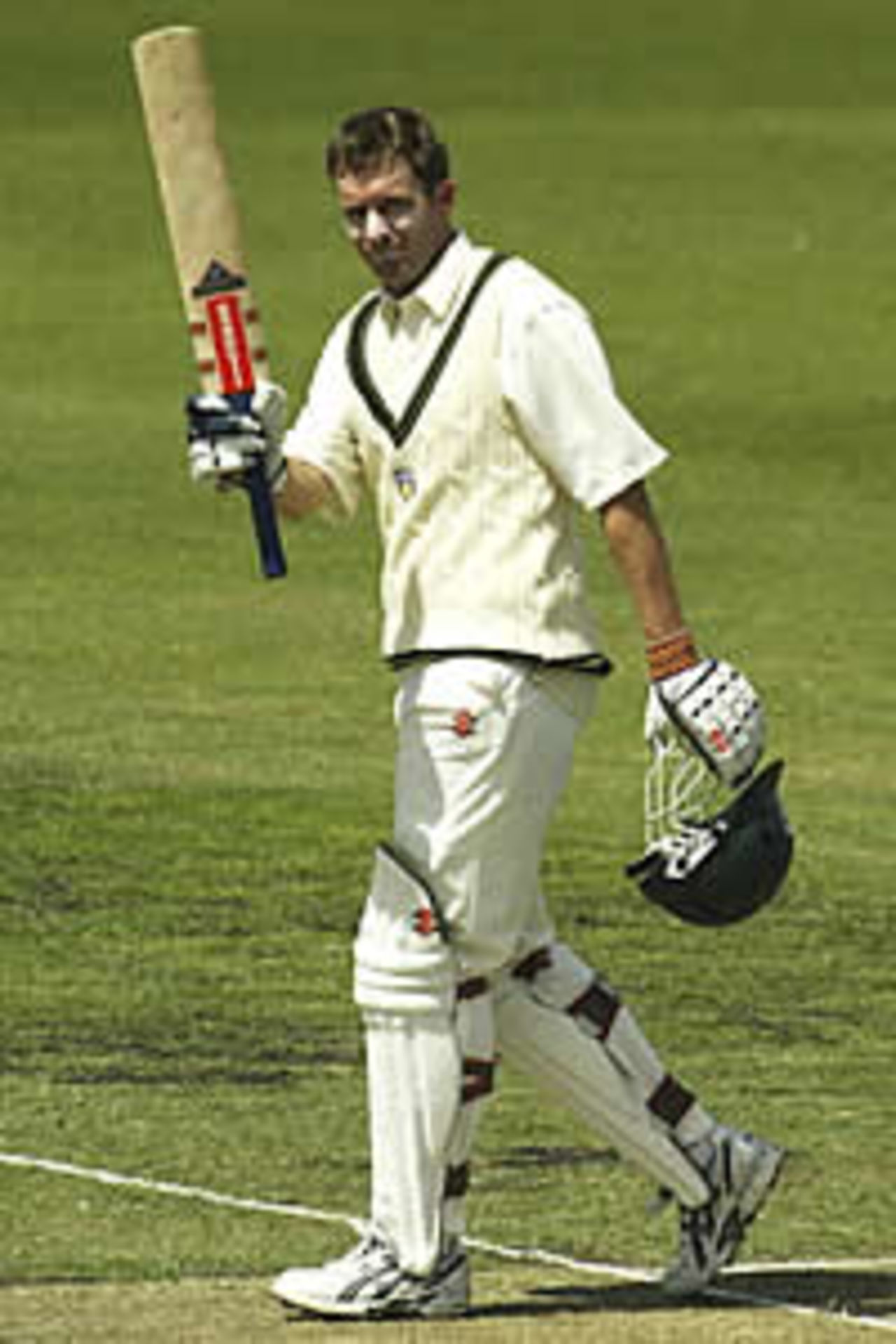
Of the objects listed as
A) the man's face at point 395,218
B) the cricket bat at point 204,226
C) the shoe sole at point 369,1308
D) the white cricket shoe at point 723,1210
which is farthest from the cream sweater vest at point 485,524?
the shoe sole at point 369,1308

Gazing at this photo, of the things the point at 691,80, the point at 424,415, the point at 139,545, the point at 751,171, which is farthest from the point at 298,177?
the point at 424,415

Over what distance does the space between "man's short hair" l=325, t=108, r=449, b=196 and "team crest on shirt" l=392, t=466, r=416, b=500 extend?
0.47m

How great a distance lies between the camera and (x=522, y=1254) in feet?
26.2

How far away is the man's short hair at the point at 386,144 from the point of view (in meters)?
7.22

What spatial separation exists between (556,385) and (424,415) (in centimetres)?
28

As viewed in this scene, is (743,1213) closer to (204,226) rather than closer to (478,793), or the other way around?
(478,793)

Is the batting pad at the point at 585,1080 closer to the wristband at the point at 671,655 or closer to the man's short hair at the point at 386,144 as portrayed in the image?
the wristband at the point at 671,655

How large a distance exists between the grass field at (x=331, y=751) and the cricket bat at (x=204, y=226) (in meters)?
1.58

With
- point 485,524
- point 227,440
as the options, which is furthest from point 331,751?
point 485,524

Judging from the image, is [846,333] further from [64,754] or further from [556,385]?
[556,385]

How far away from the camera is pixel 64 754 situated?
15.0m

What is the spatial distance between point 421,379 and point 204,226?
0.51 m

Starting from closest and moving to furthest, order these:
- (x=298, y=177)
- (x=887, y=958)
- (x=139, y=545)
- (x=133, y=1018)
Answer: (x=133, y=1018)
(x=887, y=958)
(x=139, y=545)
(x=298, y=177)

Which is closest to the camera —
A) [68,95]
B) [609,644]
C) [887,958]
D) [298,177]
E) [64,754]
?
[887,958]
